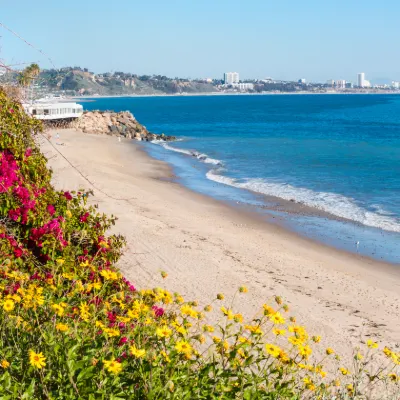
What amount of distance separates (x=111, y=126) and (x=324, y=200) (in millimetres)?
29465

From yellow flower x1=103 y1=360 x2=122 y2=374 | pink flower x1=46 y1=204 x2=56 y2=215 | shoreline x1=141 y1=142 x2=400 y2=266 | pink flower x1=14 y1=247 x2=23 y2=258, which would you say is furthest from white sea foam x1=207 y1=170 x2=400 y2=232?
yellow flower x1=103 y1=360 x2=122 y2=374

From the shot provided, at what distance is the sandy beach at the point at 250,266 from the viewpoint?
973 centimetres

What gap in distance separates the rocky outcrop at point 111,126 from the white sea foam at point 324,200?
2097 cm

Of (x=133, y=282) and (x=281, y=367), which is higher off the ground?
(x=281, y=367)

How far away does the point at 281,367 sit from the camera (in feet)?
10.5

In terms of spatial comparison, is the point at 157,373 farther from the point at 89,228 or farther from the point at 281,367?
the point at 89,228

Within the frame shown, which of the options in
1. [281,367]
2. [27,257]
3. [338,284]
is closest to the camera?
[281,367]

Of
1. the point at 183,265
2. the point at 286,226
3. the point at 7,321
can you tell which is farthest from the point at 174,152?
the point at 7,321

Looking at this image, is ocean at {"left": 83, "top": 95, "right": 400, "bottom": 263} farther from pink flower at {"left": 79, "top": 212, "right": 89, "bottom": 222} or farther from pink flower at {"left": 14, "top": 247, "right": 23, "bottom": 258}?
pink flower at {"left": 14, "top": 247, "right": 23, "bottom": 258}

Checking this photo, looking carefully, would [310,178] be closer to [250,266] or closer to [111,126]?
[250,266]

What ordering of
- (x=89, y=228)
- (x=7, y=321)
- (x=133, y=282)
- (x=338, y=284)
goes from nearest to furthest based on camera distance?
(x=7, y=321) → (x=89, y=228) → (x=133, y=282) → (x=338, y=284)

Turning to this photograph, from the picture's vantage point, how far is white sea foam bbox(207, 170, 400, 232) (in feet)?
58.3

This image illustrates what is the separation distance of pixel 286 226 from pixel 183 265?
571cm

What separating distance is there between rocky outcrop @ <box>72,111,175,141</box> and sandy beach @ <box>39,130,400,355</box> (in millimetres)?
27252
